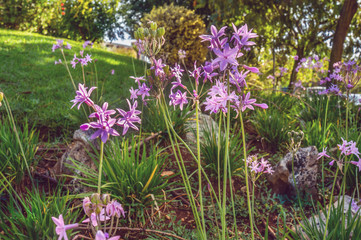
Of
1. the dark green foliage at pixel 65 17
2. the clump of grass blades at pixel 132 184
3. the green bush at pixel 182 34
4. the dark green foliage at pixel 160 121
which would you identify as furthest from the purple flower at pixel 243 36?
the dark green foliage at pixel 65 17

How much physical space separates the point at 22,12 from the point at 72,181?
1218 centimetres

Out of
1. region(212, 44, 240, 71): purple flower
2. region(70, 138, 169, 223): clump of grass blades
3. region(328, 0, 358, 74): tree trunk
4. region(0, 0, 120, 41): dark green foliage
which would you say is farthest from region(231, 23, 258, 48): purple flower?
region(0, 0, 120, 41): dark green foliage

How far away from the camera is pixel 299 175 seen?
8.53ft

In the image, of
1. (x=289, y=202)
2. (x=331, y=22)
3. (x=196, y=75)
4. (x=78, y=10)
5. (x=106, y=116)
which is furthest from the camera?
(x=78, y=10)

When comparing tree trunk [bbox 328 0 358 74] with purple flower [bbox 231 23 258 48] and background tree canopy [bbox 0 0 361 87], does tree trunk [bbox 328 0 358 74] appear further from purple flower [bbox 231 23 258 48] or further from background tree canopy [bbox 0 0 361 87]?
purple flower [bbox 231 23 258 48]

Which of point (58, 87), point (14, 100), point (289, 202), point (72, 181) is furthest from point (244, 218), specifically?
point (58, 87)

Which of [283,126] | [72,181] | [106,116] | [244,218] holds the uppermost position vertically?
[106,116]

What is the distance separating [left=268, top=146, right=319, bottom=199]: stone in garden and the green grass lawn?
146 cm

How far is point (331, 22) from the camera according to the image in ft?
30.7

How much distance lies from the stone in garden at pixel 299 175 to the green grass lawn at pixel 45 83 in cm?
146

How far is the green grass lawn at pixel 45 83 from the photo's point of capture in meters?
3.74

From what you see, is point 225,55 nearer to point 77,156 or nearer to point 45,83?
point 77,156

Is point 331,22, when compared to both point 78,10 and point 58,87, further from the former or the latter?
point 78,10

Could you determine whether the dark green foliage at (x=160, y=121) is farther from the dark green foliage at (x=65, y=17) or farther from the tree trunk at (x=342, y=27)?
the dark green foliage at (x=65, y=17)
